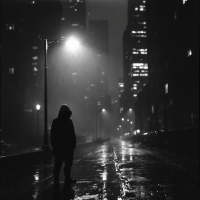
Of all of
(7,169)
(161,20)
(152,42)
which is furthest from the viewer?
(152,42)

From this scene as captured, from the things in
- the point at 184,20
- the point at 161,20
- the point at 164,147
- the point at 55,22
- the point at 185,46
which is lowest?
the point at 164,147

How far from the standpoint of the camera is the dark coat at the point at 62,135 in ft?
27.9

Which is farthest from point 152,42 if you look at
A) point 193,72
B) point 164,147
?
point 164,147

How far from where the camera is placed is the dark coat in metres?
8.49

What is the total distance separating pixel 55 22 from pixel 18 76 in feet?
369

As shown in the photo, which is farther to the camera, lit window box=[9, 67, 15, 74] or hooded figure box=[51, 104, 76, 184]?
lit window box=[9, 67, 15, 74]

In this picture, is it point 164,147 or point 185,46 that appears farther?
point 185,46

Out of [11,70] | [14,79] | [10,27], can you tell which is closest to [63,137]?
[11,70]

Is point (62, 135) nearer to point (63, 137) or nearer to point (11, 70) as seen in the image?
point (63, 137)

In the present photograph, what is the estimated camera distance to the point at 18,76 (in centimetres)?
8644

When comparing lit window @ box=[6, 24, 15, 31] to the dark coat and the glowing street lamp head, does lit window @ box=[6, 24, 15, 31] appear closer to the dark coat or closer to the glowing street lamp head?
the glowing street lamp head

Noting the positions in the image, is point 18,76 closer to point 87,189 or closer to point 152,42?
point 152,42

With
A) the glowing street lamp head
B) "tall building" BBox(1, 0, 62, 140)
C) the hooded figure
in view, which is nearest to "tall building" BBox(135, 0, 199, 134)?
the glowing street lamp head

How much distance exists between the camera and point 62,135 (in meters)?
8.50
